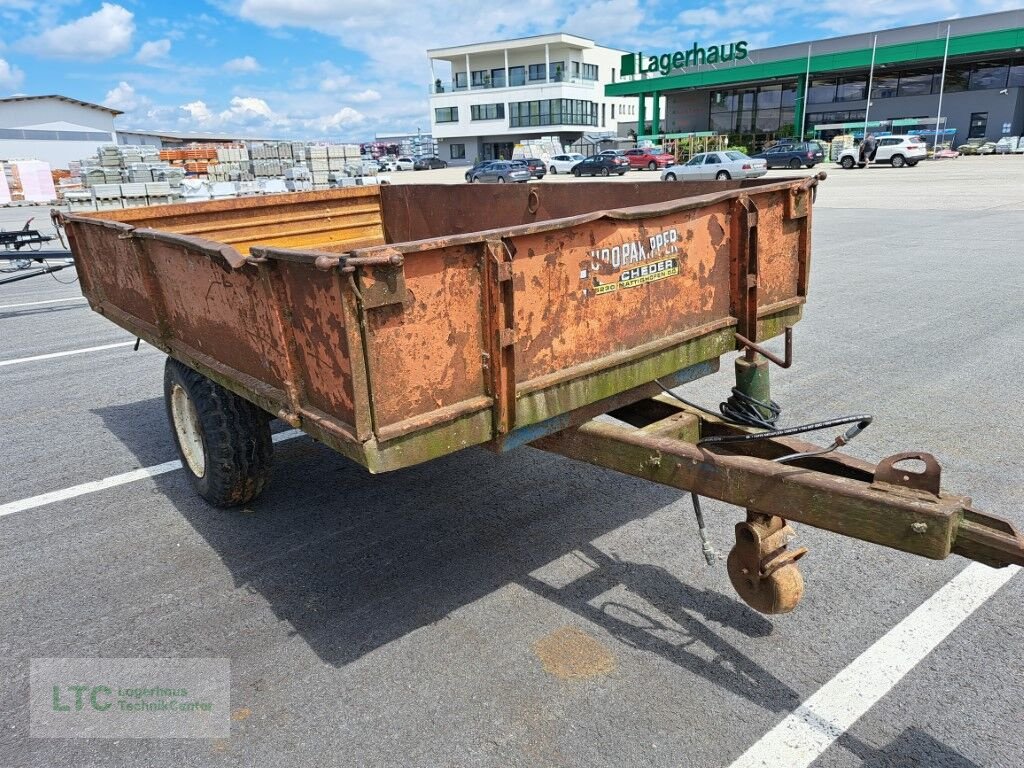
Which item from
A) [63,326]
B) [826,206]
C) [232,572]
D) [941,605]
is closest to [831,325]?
[941,605]

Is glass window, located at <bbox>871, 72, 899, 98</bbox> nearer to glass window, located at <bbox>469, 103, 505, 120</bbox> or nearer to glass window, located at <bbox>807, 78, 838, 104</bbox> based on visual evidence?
glass window, located at <bbox>807, 78, 838, 104</bbox>

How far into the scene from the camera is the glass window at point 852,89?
5706 centimetres

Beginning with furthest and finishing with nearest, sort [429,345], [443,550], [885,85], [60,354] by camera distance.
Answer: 1. [885,85]
2. [60,354]
3. [443,550]
4. [429,345]

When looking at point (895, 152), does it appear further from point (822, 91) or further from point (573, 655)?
point (573, 655)

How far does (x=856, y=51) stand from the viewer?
51.8 meters

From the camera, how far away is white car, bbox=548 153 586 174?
49.9 meters

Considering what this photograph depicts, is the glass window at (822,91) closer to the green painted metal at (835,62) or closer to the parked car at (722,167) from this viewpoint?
the green painted metal at (835,62)

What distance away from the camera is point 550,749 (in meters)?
2.62

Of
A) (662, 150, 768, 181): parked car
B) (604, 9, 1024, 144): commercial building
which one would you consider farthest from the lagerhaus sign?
(662, 150, 768, 181): parked car

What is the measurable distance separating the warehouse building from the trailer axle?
65.4 metres

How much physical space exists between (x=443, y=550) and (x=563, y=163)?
48.9 metres

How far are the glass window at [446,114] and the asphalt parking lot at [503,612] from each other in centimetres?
7671

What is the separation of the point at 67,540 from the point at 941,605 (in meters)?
4.44

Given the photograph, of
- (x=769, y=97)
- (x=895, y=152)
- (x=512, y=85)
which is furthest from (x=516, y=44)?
(x=895, y=152)
